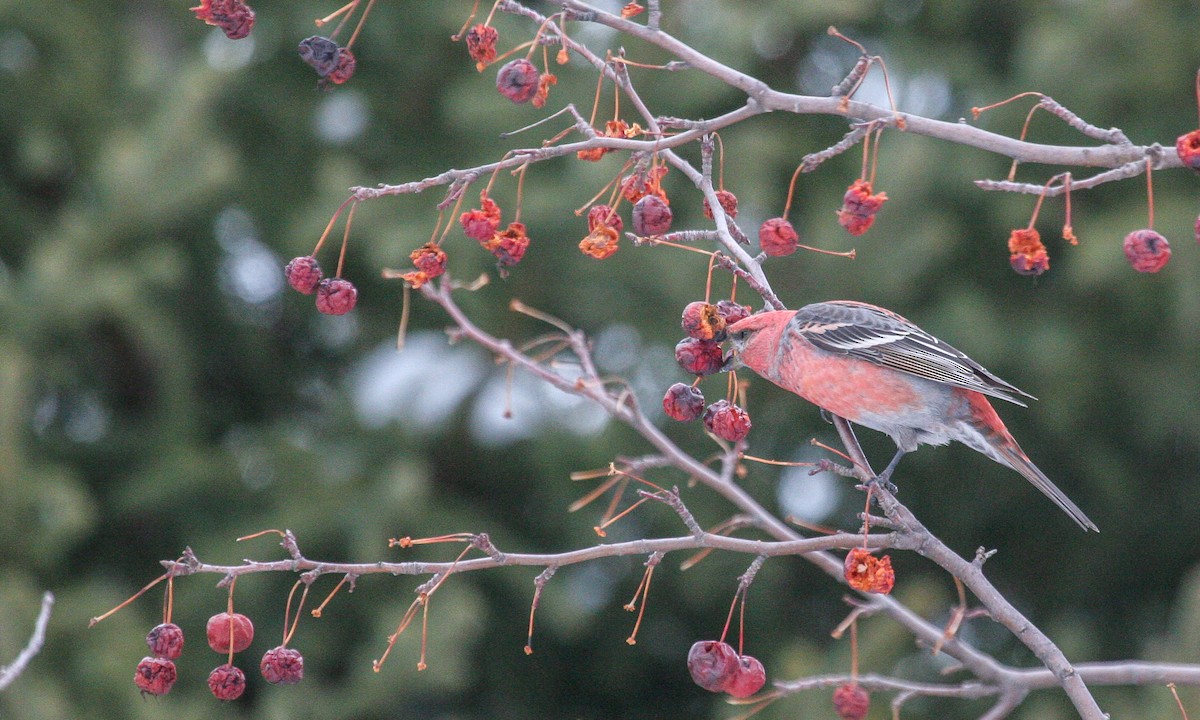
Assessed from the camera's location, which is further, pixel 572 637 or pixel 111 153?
pixel 572 637

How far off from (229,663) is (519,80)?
1.07 m

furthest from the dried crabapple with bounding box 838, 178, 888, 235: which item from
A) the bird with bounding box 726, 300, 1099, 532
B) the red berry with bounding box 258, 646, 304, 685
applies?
the red berry with bounding box 258, 646, 304, 685

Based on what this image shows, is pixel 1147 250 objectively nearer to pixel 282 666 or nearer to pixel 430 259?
pixel 430 259

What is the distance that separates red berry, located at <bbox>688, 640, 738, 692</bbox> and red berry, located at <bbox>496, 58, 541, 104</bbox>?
3.16 ft

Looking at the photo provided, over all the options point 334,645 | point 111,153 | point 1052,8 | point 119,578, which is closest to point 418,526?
point 334,645

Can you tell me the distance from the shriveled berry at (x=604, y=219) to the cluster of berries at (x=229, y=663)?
90 cm

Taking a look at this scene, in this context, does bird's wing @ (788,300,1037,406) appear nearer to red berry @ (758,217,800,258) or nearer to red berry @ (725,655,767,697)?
red berry @ (758,217,800,258)

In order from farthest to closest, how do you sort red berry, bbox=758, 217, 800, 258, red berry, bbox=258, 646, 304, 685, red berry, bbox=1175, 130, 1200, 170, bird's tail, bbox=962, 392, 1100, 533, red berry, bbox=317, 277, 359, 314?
1. bird's tail, bbox=962, 392, 1100, 533
2. red berry, bbox=758, 217, 800, 258
3. red berry, bbox=317, 277, 359, 314
4. red berry, bbox=258, 646, 304, 685
5. red berry, bbox=1175, 130, 1200, 170

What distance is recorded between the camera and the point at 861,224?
212cm

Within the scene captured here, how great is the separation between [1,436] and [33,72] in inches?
76.2

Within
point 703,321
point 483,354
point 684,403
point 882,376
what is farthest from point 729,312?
point 483,354

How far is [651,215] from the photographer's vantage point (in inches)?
81.2

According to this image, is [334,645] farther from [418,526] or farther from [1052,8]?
[1052,8]

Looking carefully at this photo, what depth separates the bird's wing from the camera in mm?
2816
